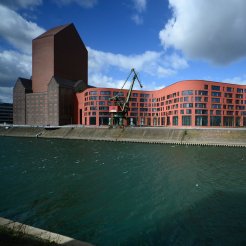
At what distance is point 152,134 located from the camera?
86750 mm

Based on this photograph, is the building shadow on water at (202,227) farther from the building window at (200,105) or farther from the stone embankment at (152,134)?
the building window at (200,105)

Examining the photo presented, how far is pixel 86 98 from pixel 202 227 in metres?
124

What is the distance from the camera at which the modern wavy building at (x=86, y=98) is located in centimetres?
10144

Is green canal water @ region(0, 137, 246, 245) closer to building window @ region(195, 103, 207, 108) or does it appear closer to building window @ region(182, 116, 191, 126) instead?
building window @ region(182, 116, 191, 126)

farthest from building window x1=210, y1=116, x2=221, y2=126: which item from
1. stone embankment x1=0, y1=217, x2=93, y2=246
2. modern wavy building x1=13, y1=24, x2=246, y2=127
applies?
stone embankment x1=0, y1=217, x2=93, y2=246

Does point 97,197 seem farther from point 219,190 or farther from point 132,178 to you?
point 219,190

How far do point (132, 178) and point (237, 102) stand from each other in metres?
98.9

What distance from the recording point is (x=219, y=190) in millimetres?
23375

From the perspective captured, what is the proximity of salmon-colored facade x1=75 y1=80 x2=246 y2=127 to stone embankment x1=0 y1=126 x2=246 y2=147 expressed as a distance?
68.0 feet

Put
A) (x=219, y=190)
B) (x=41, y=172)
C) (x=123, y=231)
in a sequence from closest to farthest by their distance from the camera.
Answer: (x=123, y=231) < (x=219, y=190) < (x=41, y=172)

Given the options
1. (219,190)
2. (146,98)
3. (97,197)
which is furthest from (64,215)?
(146,98)

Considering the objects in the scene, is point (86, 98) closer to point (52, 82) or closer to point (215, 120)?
point (52, 82)

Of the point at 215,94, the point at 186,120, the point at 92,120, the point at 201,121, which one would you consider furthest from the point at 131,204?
the point at 92,120

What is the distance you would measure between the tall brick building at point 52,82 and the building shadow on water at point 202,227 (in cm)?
12221
